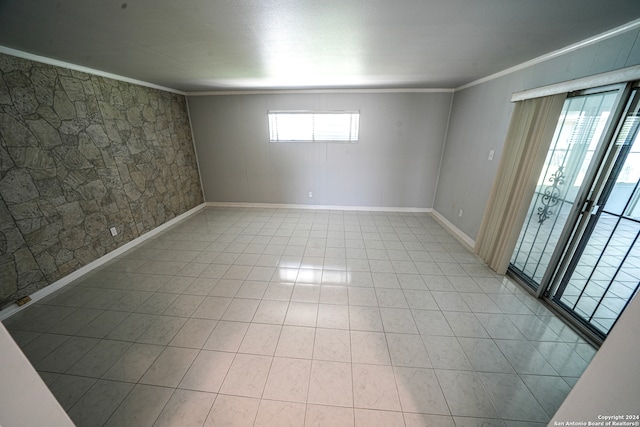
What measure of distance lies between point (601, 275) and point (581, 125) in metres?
1.63

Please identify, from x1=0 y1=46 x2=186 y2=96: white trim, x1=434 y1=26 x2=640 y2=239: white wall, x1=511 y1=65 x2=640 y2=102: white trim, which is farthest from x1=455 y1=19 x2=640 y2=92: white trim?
x1=0 y1=46 x2=186 y2=96: white trim

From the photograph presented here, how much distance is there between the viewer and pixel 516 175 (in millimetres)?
2438

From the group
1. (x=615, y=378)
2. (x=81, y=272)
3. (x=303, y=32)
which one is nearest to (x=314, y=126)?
(x=303, y=32)

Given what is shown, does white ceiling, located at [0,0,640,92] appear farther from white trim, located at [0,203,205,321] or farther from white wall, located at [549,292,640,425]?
white trim, located at [0,203,205,321]

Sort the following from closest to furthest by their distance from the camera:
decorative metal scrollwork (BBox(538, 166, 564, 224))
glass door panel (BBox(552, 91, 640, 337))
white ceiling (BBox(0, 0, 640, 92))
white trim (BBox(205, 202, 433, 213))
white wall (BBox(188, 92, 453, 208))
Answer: white ceiling (BBox(0, 0, 640, 92)), glass door panel (BBox(552, 91, 640, 337)), decorative metal scrollwork (BBox(538, 166, 564, 224)), white wall (BBox(188, 92, 453, 208)), white trim (BBox(205, 202, 433, 213))

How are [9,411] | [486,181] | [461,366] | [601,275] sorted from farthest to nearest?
[486,181], [601,275], [461,366], [9,411]

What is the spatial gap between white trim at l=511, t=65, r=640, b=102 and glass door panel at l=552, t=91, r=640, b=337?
23cm

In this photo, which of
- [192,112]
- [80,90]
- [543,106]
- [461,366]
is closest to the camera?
[461,366]

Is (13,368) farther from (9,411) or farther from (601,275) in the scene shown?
(601,275)

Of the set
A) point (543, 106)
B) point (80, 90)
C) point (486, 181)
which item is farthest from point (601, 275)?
point (80, 90)

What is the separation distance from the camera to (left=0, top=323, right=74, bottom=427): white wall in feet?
1.70

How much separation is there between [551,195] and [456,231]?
1394 mm

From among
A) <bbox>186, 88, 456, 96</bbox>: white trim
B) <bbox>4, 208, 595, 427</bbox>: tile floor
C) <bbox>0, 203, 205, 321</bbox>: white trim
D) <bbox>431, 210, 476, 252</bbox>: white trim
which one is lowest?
<bbox>4, 208, 595, 427</bbox>: tile floor

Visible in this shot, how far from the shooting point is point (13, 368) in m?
0.54
